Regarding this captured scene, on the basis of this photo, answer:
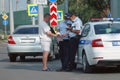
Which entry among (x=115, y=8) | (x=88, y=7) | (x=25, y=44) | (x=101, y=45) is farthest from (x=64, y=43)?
(x=88, y=7)

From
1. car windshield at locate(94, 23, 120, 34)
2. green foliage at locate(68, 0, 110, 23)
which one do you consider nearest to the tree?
green foliage at locate(68, 0, 110, 23)

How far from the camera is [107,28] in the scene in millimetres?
15008

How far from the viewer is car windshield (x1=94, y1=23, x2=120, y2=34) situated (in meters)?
14.9

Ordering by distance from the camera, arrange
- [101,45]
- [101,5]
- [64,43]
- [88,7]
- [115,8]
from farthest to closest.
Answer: [88,7] < [101,5] < [115,8] < [64,43] < [101,45]

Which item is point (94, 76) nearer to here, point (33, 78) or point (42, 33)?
point (33, 78)

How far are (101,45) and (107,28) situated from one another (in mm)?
819

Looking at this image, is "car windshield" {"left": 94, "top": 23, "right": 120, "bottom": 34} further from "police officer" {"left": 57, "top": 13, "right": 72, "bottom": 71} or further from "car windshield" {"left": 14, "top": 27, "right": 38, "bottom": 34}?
"car windshield" {"left": 14, "top": 27, "right": 38, "bottom": 34}

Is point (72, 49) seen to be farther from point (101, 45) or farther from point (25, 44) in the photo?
point (25, 44)

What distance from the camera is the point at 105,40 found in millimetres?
14422

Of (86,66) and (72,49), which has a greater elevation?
(72,49)

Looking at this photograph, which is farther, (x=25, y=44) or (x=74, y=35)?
(x=25, y=44)

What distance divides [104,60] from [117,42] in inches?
24.9

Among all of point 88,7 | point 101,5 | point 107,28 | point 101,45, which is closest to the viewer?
point 101,45

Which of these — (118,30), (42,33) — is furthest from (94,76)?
(42,33)
